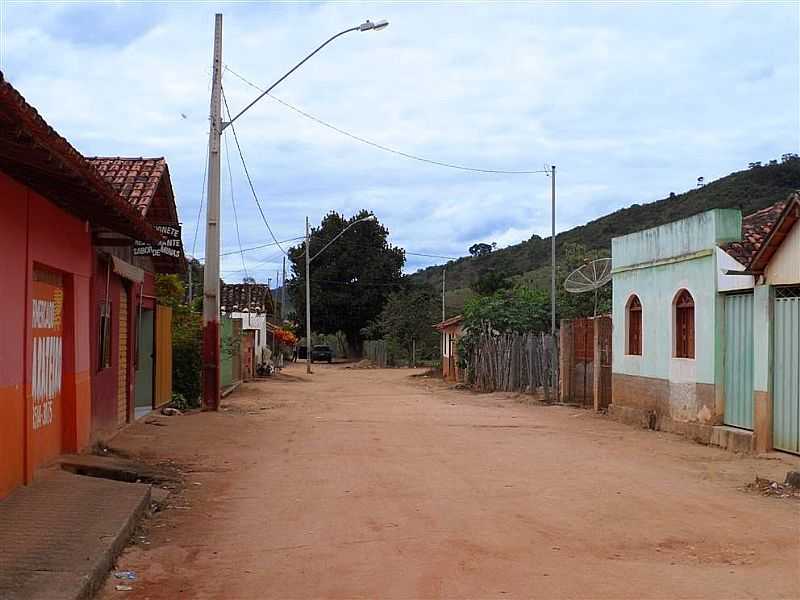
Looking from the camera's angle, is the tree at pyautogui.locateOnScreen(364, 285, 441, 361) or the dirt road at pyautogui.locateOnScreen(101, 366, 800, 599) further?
the tree at pyautogui.locateOnScreen(364, 285, 441, 361)

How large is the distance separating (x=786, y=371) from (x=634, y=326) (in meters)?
7.19

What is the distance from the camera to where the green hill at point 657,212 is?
193 ft

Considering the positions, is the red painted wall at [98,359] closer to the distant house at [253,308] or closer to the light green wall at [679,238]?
the light green wall at [679,238]

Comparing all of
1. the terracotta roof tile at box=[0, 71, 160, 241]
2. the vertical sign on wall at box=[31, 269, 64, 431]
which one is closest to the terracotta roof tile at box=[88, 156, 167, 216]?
the terracotta roof tile at box=[0, 71, 160, 241]

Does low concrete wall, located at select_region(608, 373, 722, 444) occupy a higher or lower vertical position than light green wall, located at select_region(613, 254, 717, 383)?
lower

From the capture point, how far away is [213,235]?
72.1 feet

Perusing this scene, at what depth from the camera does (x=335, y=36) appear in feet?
64.0

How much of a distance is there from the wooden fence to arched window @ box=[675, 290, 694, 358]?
4451 cm

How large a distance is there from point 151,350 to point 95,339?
22.1 ft

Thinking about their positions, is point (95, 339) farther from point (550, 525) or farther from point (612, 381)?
point (612, 381)

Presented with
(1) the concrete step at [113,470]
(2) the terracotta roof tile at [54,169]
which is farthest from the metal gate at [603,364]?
(1) the concrete step at [113,470]

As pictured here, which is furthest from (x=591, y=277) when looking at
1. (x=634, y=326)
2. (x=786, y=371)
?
(x=786, y=371)

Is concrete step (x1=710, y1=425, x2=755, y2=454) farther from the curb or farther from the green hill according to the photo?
the green hill

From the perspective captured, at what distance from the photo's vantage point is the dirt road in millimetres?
6891
